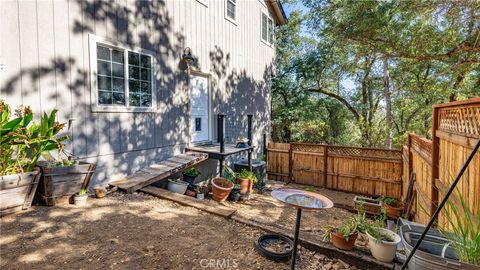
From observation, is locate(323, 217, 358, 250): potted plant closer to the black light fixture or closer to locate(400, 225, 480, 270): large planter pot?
locate(400, 225, 480, 270): large planter pot

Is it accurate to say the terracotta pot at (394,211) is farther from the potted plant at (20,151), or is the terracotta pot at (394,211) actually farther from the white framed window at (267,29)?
the white framed window at (267,29)

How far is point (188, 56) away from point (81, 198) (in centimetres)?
372

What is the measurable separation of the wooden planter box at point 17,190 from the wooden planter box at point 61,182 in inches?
5.0

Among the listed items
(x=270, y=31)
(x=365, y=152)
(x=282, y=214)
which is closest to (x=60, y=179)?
(x=282, y=214)

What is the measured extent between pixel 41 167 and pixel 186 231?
7.11 feet

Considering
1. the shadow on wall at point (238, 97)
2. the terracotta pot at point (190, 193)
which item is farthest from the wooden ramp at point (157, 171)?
the shadow on wall at point (238, 97)

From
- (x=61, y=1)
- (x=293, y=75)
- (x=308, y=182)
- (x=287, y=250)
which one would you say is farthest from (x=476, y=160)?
(x=293, y=75)

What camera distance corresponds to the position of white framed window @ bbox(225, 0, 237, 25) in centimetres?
762

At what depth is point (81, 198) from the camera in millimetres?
3607

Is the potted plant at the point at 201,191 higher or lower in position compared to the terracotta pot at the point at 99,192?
lower

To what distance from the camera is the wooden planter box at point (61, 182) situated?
3.35 m

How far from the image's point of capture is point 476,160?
2.00 meters

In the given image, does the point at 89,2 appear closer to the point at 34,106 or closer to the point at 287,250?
the point at 34,106

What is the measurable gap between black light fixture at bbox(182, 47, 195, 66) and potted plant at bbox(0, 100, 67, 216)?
3.15 m
